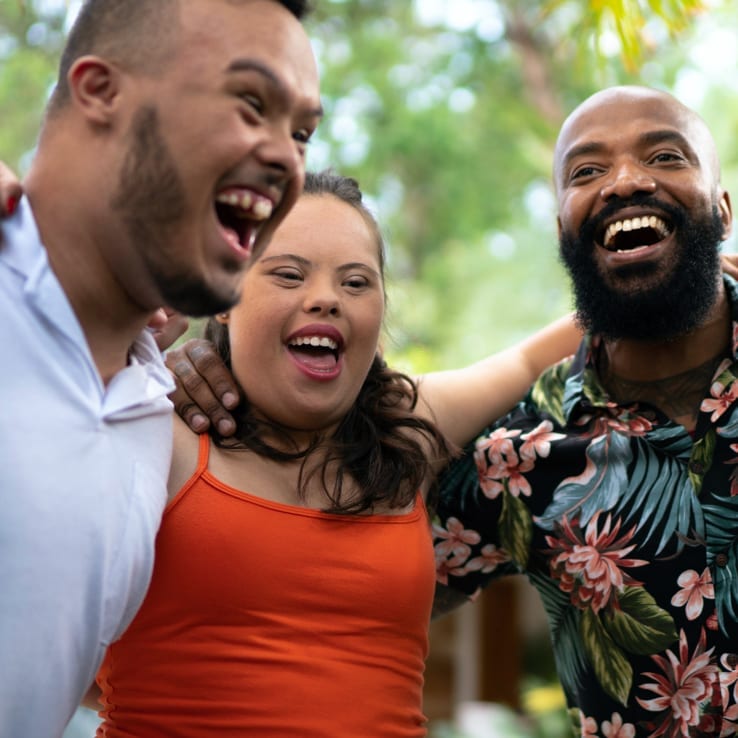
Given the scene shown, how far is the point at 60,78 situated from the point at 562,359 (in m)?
1.74

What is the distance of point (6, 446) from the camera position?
5.26 feet

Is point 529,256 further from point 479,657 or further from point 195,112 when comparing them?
point 195,112

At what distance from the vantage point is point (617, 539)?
8.68 feet

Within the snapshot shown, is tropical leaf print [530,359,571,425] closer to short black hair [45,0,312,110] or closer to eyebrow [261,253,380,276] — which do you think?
eyebrow [261,253,380,276]

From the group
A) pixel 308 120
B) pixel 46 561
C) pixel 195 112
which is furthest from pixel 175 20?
pixel 46 561

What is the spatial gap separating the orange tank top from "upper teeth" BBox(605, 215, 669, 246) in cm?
104

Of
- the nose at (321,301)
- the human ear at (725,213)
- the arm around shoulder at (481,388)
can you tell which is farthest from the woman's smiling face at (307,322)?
the human ear at (725,213)

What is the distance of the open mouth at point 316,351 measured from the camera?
7.89 feet

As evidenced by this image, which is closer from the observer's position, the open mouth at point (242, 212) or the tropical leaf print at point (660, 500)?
the open mouth at point (242, 212)

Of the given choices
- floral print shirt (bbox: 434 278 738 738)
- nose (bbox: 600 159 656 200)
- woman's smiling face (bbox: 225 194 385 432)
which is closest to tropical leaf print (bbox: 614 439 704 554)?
floral print shirt (bbox: 434 278 738 738)

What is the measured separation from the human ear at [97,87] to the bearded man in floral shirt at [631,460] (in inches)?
55.9

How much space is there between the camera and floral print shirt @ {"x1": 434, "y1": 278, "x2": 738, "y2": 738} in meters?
2.53

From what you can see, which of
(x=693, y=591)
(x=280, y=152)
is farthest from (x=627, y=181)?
(x=280, y=152)

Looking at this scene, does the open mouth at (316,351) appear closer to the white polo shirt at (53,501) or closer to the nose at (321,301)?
the nose at (321,301)
